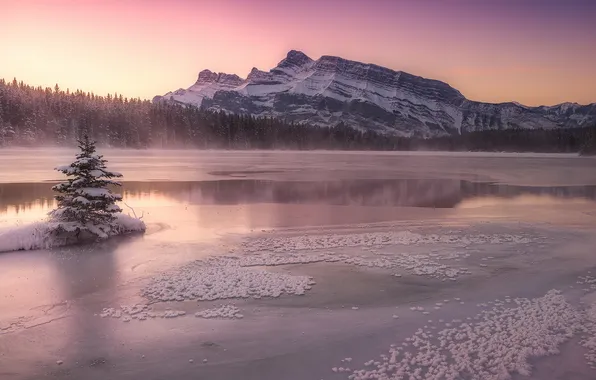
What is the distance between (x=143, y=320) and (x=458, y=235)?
49.4 feet

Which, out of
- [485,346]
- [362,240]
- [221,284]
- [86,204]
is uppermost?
[86,204]

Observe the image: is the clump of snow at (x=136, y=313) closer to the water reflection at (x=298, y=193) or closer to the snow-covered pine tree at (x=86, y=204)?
the snow-covered pine tree at (x=86, y=204)

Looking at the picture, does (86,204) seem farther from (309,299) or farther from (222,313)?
(309,299)

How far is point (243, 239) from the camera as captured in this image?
20.8 metres

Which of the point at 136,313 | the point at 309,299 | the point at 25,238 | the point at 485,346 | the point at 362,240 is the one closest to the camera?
the point at 485,346

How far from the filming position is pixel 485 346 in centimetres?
1022

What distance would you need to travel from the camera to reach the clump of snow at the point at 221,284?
13758mm

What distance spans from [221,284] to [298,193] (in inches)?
883

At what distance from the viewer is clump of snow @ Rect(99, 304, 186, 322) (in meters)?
12.1

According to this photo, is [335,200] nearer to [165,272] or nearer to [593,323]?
[165,272]

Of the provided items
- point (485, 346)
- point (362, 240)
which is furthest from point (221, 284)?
point (362, 240)

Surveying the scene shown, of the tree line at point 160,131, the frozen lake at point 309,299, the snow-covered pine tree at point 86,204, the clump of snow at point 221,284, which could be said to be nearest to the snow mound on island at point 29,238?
the snow-covered pine tree at point 86,204

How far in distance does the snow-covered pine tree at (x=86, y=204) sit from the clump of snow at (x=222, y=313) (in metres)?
10.4

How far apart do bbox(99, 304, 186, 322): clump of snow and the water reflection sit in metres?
16.1
